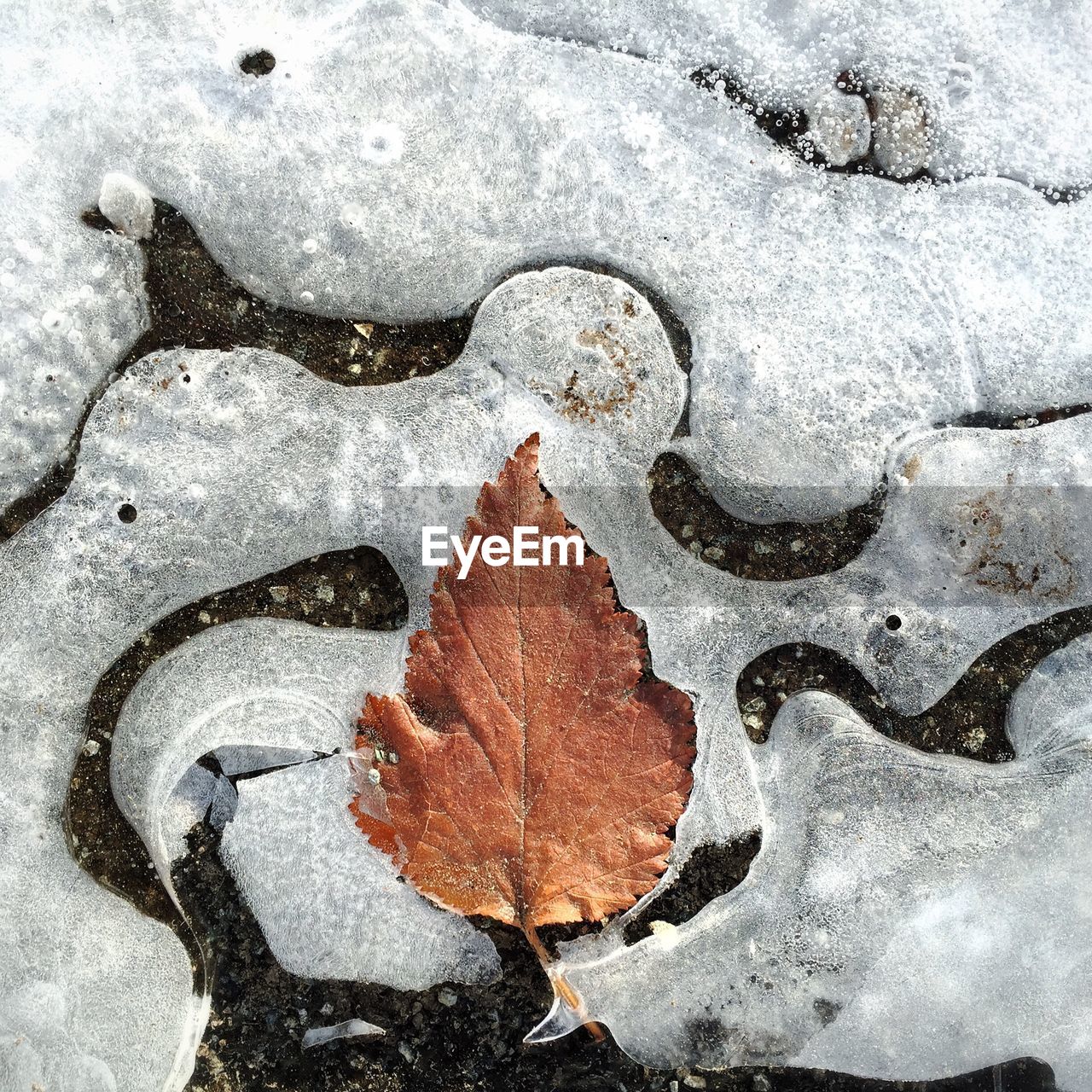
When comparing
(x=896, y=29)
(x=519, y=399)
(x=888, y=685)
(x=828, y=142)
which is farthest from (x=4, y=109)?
(x=888, y=685)

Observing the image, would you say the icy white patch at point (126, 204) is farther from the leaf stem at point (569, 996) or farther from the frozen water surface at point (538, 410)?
the leaf stem at point (569, 996)

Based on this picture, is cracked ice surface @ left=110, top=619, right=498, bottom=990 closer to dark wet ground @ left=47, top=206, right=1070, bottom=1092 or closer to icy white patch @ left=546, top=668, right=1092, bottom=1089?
dark wet ground @ left=47, top=206, right=1070, bottom=1092

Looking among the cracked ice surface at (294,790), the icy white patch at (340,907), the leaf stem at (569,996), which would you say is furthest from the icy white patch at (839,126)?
the leaf stem at (569,996)

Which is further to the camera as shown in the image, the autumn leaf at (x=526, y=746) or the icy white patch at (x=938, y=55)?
the icy white patch at (x=938, y=55)

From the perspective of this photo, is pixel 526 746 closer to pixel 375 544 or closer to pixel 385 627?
pixel 385 627

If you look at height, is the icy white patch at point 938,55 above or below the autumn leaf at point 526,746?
above

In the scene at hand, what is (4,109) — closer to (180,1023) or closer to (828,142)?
(828,142)

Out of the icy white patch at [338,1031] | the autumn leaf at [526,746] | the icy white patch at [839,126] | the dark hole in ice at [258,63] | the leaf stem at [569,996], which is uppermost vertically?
the icy white patch at [839,126]

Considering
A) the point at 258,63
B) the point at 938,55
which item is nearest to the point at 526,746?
the point at 258,63
